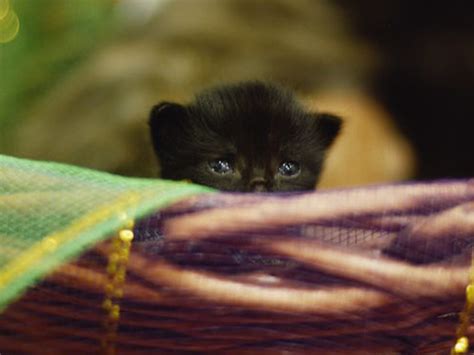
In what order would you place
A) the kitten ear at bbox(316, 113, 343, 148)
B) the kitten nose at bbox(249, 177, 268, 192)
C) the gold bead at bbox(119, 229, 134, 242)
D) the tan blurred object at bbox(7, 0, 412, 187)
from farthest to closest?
1. the tan blurred object at bbox(7, 0, 412, 187)
2. the kitten ear at bbox(316, 113, 343, 148)
3. the kitten nose at bbox(249, 177, 268, 192)
4. the gold bead at bbox(119, 229, 134, 242)

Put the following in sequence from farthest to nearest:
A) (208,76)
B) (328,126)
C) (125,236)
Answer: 1. (208,76)
2. (328,126)
3. (125,236)

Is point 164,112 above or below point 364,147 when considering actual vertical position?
below

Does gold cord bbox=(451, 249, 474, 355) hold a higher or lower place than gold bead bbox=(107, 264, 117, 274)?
lower

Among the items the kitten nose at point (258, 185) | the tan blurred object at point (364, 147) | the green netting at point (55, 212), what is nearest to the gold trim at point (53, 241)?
the green netting at point (55, 212)

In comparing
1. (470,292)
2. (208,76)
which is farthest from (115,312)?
(208,76)

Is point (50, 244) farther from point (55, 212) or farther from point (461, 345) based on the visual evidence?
point (461, 345)

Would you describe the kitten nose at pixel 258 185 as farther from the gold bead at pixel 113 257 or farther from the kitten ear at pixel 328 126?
the gold bead at pixel 113 257

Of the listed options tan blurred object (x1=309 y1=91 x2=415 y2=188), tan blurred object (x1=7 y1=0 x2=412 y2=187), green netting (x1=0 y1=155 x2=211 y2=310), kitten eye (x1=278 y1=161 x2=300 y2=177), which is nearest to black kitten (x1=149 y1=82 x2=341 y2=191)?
kitten eye (x1=278 y1=161 x2=300 y2=177)

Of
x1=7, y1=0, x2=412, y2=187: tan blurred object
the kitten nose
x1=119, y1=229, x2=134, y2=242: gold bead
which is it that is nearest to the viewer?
x1=119, y1=229, x2=134, y2=242: gold bead

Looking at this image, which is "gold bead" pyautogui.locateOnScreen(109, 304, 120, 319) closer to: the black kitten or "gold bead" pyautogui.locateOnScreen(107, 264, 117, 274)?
"gold bead" pyautogui.locateOnScreen(107, 264, 117, 274)
